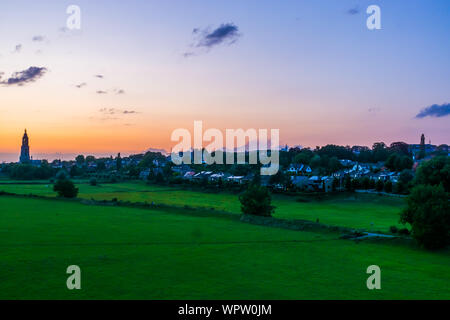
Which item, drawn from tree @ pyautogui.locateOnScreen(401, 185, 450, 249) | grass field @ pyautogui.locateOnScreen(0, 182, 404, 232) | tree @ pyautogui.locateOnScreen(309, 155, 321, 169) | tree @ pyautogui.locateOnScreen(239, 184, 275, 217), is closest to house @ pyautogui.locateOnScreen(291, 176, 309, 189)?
grass field @ pyautogui.locateOnScreen(0, 182, 404, 232)

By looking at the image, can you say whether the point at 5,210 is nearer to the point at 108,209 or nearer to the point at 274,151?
the point at 108,209

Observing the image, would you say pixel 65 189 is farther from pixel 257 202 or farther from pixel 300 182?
pixel 300 182

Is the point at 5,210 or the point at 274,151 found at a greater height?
the point at 274,151

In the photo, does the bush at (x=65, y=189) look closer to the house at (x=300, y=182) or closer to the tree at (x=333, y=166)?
the house at (x=300, y=182)

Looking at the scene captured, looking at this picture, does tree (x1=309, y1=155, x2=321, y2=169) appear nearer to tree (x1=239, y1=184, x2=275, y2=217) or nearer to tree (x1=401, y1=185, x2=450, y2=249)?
tree (x1=239, y1=184, x2=275, y2=217)
